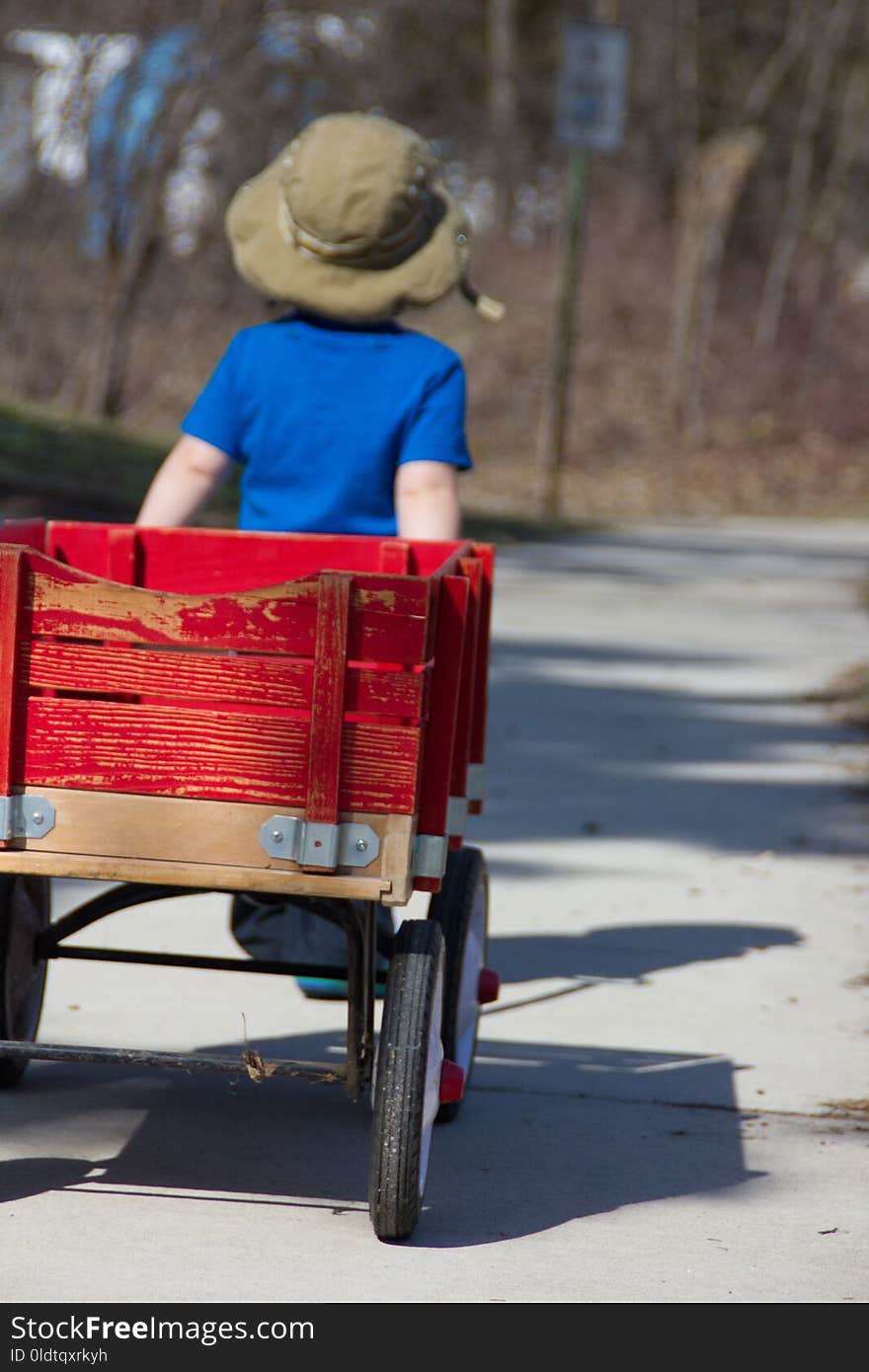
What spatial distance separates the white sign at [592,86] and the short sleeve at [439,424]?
52.5ft

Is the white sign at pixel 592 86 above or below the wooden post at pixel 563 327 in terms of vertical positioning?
above

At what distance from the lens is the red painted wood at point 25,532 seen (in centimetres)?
376

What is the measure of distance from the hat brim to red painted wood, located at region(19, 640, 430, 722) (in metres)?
1.28

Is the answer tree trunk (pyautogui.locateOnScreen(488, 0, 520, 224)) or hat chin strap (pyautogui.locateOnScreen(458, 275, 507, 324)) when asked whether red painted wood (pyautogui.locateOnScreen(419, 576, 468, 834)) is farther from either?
tree trunk (pyautogui.locateOnScreen(488, 0, 520, 224))

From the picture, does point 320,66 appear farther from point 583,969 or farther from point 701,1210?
point 701,1210

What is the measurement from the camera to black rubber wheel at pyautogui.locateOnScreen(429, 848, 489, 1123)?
385 cm

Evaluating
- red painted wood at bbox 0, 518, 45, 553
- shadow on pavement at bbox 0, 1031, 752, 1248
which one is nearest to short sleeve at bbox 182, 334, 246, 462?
red painted wood at bbox 0, 518, 45, 553

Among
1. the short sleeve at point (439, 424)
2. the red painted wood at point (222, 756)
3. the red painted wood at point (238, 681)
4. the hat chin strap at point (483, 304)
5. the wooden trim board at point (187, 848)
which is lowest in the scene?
the wooden trim board at point (187, 848)

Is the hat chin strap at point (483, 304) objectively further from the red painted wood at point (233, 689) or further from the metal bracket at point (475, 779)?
the red painted wood at point (233, 689)

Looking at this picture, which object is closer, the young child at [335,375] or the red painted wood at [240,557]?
the red painted wood at [240,557]

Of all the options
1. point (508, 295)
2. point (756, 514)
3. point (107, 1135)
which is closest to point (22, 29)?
point (756, 514)

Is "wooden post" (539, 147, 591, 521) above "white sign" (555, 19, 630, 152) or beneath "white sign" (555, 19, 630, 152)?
beneath

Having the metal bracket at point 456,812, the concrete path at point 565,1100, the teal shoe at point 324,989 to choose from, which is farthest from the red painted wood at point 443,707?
the teal shoe at point 324,989

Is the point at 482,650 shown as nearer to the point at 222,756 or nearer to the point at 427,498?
the point at 427,498
